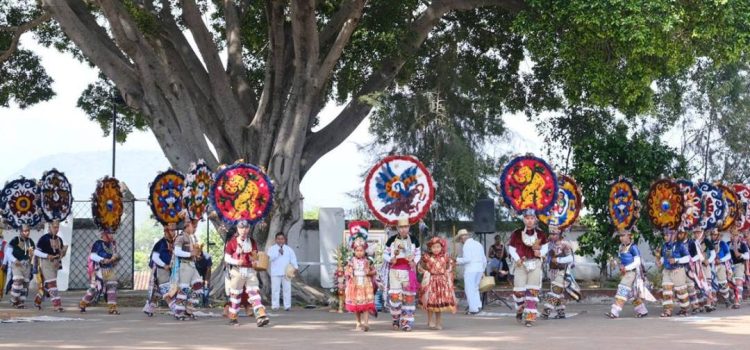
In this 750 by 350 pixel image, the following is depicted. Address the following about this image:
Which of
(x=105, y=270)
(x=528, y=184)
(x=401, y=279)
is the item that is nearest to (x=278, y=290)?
(x=105, y=270)

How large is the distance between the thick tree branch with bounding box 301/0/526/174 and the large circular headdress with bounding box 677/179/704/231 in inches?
185

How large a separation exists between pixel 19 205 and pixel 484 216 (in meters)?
10.0

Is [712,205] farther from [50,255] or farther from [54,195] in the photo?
[54,195]

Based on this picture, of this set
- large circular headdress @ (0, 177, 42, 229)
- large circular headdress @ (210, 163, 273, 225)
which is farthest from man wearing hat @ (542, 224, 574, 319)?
large circular headdress @ (0, 177, 42, 229)

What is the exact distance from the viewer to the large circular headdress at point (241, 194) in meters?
16.2

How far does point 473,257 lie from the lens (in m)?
19.2

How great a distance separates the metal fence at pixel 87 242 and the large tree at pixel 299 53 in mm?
3660

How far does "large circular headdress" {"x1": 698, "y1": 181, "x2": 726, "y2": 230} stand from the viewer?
19.4m

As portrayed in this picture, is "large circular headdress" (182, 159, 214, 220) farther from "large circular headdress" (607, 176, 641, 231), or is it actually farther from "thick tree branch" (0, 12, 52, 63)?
"large circular headdress" (607, 176, 641, 231)

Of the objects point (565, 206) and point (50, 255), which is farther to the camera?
point (50, 255)

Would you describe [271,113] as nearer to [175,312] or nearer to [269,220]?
[269,220]

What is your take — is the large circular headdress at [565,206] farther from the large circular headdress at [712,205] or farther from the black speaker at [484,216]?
the black speaker at [484,216]

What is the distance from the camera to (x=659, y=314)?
59.4ft

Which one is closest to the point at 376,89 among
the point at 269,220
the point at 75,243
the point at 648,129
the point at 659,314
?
the point at 269,220
